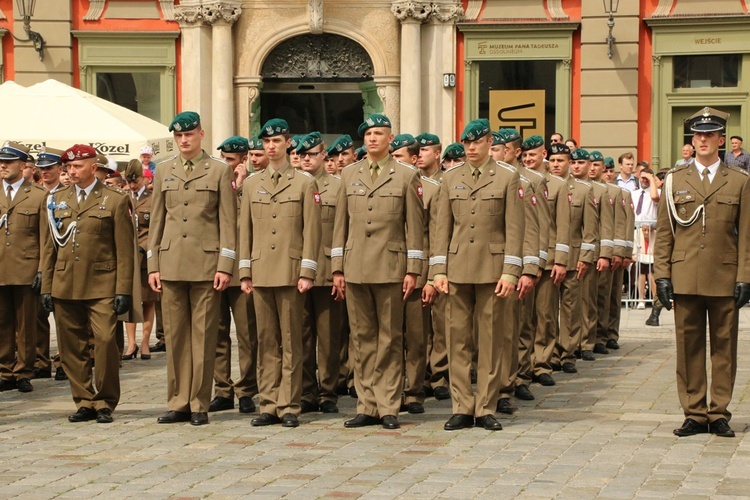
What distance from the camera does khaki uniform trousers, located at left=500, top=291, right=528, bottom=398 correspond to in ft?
33.7

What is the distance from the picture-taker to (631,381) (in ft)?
41.9

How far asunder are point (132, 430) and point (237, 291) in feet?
5.78

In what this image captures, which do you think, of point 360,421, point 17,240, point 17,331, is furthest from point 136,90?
point 360,421

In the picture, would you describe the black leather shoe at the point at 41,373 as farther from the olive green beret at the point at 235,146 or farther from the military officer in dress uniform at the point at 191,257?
the military officer in dress uniform at the point at 191,257

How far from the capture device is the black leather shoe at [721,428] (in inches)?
380

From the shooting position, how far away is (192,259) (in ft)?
34.3

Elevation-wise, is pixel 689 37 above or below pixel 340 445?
above

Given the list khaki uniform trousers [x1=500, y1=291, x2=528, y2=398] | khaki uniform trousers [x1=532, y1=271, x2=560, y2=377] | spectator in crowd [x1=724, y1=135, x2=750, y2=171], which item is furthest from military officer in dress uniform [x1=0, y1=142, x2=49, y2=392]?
spectator in crowd [x1=724, y1=135, x2=750, y2=171]

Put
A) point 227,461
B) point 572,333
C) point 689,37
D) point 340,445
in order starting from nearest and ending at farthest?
point 227,461
point 340,445
point 572,333
point 689,37

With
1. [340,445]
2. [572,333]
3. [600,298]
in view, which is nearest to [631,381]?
[572,333]

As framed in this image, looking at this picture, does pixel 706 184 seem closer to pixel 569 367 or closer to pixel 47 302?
pixel 569 367

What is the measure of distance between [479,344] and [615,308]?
20.3 ft

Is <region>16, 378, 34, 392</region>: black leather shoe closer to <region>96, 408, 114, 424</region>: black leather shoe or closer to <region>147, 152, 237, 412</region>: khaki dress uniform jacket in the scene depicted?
<region>96, 408, 114, 424</region>: black leather shoe

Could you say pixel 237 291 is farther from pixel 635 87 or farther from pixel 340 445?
pixel 635 87
